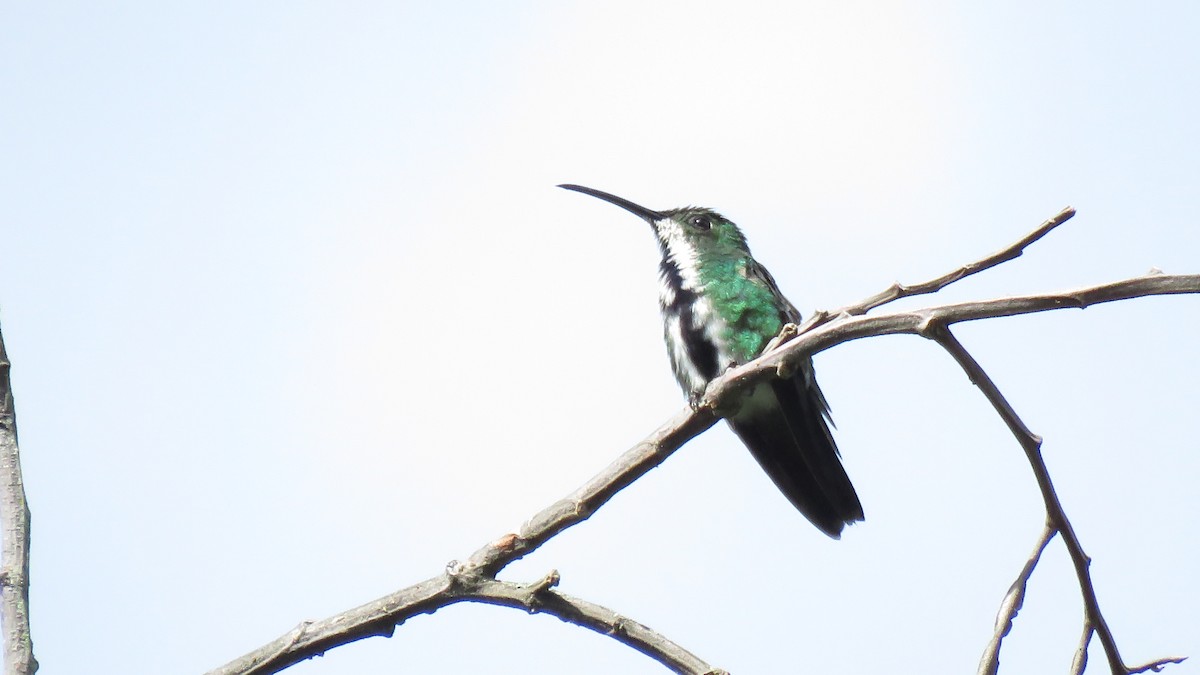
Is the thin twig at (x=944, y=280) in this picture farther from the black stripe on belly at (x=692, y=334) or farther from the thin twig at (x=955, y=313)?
the black stripe on belly at (x=692, y=334)

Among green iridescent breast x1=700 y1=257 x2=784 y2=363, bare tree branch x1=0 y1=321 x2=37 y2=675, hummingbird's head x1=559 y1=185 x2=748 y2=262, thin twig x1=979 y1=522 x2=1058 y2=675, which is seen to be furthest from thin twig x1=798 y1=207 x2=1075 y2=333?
hummingbird's head x1=559 y1=185 x2=748 y2=262

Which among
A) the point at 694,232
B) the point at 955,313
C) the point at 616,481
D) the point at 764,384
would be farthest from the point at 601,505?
the point at 694,232

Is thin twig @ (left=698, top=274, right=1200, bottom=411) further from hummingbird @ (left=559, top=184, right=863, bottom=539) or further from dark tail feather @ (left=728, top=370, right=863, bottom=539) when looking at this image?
dark tail feather @ (left=728, top=370, right=863, bottom=539)

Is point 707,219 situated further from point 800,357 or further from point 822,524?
point 800,357

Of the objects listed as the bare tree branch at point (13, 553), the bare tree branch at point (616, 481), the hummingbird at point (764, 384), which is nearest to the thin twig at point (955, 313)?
the bare tree branch at point (616, 481)

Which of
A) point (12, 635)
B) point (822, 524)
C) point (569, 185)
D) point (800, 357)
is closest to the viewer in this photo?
point (12, 635)

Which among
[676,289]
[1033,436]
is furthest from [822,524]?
[1033,436]
